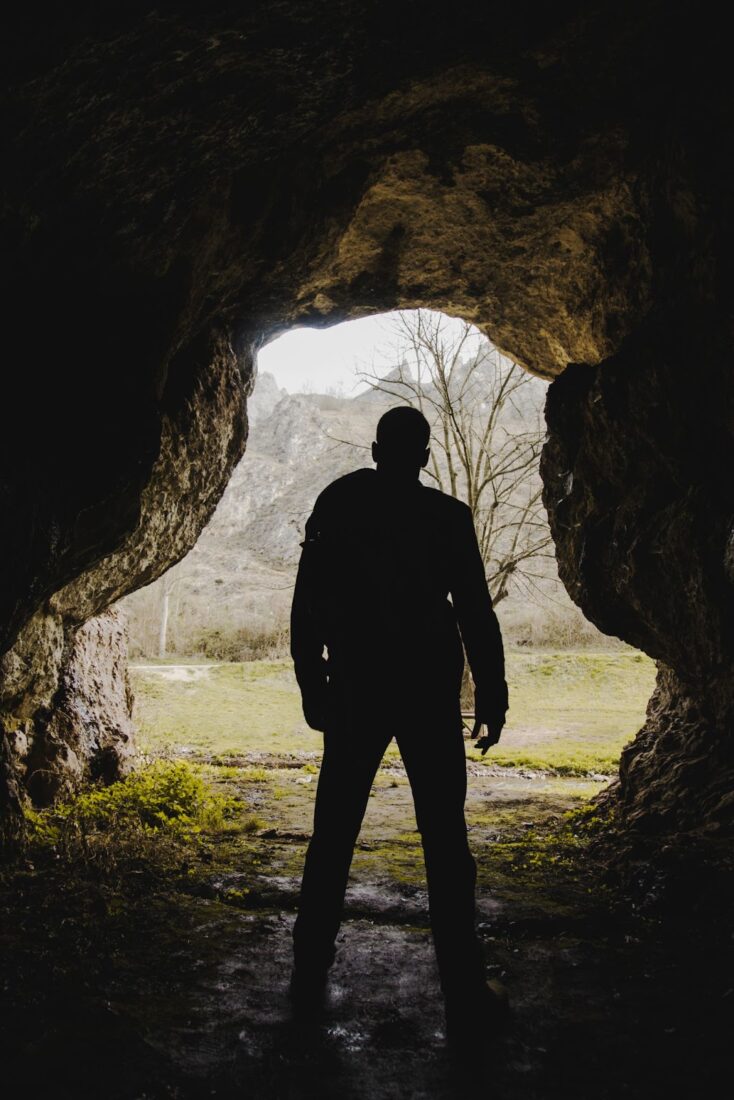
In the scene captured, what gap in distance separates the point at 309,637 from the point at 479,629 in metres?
0.74

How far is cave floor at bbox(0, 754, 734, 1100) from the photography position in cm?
211

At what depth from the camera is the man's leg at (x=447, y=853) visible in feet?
8.17

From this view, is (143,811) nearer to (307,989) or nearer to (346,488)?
(307,989)

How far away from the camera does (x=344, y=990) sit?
2.75 meters

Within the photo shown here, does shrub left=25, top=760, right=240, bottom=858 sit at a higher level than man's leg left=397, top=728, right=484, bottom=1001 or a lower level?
lower

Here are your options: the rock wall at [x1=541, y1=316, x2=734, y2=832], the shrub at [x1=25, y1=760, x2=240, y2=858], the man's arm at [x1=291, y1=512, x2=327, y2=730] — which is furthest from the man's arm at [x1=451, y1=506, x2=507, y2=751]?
the shrub at [x1=25, y1=760, x2=240, y2=858]

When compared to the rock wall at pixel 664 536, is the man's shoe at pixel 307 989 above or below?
below

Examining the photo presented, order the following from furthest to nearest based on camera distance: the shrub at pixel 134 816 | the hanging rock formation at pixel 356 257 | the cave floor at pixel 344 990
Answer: the shrub at pixel 134 816, the hanging rock formation at pixel 356 257, the cave floor at pixel 344 990

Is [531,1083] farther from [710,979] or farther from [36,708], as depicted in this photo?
[36,708]

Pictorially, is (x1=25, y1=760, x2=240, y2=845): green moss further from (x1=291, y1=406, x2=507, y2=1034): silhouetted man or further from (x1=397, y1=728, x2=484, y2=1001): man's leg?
(x1=397, y1=728, x2=484, y2=1001): man's leg

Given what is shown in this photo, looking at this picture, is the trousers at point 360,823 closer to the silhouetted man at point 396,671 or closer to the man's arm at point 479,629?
the silhouetted man at point 396,671

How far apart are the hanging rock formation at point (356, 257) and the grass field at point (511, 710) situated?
4.43 metres

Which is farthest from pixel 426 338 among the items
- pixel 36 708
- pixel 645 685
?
pixel 36 708

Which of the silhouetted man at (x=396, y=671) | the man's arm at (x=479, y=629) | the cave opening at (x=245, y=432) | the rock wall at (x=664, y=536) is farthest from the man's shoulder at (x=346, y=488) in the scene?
the rock wall at (x=664, y=536)
